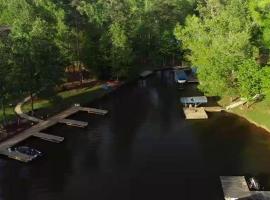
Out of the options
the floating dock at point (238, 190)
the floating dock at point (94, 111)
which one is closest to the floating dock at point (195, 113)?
the floating dock at point (94, 111)

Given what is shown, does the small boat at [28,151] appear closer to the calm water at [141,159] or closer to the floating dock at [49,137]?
the calm water at [141,159]

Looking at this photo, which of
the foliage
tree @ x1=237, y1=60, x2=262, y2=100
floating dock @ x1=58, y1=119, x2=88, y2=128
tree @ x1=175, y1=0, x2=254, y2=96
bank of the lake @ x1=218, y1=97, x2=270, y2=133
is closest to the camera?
bank of the lake @ x1=218, y1=97, x2=270, y2=133

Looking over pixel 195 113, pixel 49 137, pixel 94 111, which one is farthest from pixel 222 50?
pixel 49 137

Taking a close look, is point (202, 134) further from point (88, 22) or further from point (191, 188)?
point (88, 22)

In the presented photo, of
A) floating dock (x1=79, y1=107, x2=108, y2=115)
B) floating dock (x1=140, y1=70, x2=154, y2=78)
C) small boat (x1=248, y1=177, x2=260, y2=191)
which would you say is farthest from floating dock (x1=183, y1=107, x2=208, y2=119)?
floating dock (x1=140, y1=70, x2=154, y2=78)

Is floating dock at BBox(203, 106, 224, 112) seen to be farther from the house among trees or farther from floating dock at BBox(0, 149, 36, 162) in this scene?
floating dock at BBox(0, 149, 36, 162)
